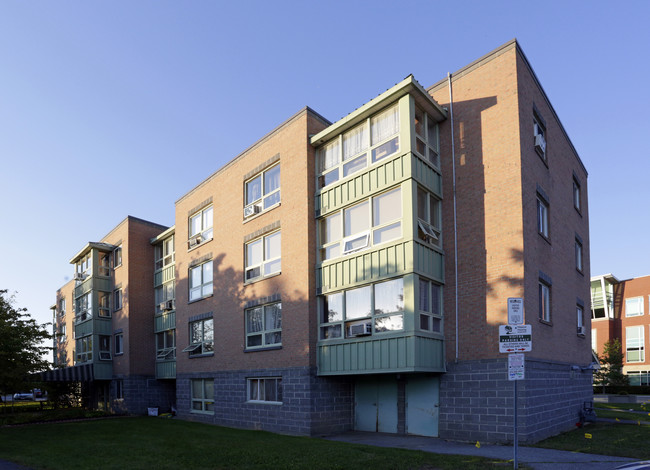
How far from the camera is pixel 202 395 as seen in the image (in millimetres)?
22891

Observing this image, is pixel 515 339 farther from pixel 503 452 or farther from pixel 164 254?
pixel 164 254

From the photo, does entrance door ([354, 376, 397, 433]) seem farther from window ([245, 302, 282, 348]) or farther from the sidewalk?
window ([245, 302, 282, 348])

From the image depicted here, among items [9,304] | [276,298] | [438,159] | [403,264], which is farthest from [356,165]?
[9,304]

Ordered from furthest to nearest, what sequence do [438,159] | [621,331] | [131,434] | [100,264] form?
1. [621,331]
2. [100,264]
3. [131,434]
4. [438,159]

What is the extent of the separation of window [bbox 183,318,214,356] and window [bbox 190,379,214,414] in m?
1.24

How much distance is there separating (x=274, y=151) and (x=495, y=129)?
320 inches

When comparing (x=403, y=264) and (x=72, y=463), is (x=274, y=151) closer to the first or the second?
(x=403, y=264)

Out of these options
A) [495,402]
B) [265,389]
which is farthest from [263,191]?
[495,402]

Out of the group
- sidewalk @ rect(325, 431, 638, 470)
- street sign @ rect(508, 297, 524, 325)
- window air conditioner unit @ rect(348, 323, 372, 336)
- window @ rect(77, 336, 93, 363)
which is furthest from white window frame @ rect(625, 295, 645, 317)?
street sign @ rect(508, 297, 524, 325)

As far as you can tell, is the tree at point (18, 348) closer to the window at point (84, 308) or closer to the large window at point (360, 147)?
the window at point (84, 308)

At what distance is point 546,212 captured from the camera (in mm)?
16969

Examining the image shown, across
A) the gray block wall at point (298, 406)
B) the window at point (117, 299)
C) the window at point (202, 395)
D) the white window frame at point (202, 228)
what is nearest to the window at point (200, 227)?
the white window frame at point (202, 228)

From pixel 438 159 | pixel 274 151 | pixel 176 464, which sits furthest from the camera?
pixel 274 151

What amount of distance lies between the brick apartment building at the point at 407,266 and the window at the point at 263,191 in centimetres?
8
